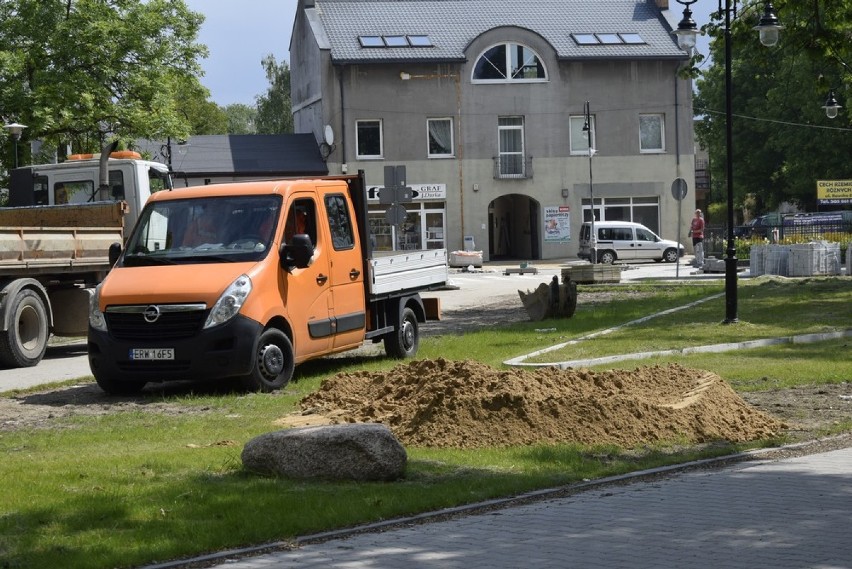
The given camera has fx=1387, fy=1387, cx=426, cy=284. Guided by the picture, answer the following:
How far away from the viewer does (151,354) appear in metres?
14.1

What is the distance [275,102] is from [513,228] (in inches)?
1332

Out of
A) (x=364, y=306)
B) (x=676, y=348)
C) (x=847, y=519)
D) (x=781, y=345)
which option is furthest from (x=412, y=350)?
(x=847, y=519)

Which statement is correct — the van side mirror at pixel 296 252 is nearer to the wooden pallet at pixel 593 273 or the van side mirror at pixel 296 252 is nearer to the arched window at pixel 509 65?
the wooden pallet at pixel 593 273

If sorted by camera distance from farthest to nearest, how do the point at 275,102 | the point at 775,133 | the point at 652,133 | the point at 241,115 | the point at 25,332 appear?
the point at 241,115 < the point at 275,102 < the point at 775,133 < the point at 652,133 < the point at 25,332

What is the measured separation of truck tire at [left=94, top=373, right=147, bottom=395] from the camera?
14509 millimetres

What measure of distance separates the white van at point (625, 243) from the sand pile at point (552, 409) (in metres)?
42.1

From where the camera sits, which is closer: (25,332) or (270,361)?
(270,361)

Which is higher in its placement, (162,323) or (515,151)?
(515,151)

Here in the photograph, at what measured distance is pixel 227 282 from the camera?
14258 mm

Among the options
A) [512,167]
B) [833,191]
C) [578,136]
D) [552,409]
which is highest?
[578,136]

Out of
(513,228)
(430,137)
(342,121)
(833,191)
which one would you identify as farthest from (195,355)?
(513,228)

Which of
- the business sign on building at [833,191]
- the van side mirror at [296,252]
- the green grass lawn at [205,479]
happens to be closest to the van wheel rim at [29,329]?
the green grass lawn at [205,479]

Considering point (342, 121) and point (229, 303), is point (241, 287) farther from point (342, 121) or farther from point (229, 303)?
point (342, 121)

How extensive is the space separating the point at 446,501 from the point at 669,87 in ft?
177
